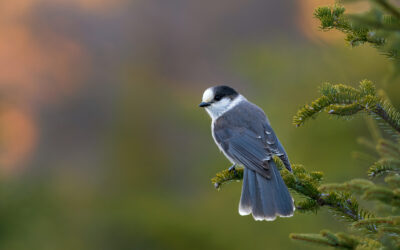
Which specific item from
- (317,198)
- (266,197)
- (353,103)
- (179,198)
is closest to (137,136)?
(179,198)

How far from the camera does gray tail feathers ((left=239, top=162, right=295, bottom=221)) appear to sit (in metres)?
2.59

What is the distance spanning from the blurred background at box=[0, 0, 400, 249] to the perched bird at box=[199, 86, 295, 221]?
2.71ft

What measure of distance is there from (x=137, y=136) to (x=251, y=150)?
435 cm

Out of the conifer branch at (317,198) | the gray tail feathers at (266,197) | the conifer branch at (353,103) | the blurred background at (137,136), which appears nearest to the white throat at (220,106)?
the blurred background at (137,136)

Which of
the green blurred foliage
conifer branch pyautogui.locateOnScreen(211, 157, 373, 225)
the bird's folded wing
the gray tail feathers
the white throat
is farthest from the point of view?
the green blurred foliage

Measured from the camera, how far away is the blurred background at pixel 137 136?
527 centimetres

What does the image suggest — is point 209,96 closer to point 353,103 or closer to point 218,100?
point 218,100

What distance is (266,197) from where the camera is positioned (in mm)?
2744

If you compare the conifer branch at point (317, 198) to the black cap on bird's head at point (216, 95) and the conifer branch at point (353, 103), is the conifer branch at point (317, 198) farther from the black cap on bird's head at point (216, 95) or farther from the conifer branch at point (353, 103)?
the black cap on bird's head at point (216, 95)

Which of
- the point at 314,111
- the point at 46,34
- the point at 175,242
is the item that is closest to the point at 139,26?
the point at 46,34

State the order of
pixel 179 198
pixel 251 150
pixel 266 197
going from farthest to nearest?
1. pixel 179 198
2. pixel 251 150
3. pixel 266 197

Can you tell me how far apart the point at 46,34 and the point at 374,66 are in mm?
11924

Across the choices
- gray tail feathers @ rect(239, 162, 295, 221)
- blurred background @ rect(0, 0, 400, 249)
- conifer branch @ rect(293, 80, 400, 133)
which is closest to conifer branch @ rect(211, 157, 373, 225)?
gray tail feathers @ rect(239, 162, 295, 221)

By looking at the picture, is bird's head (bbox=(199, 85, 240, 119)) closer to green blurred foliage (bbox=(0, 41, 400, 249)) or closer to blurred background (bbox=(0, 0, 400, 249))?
blurred background (bbox=(0, 0, 400, 249))
